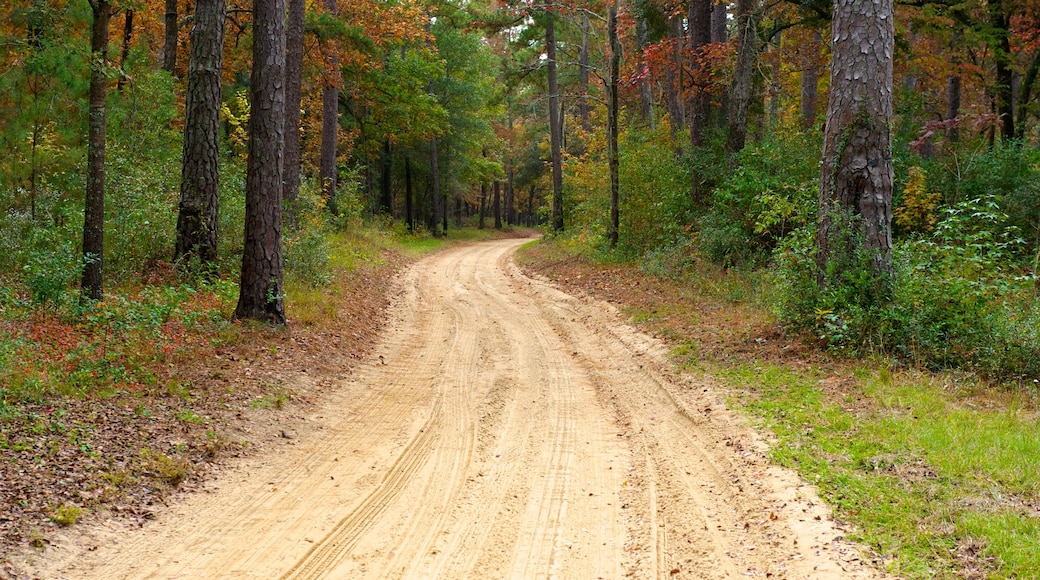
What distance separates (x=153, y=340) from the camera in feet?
26.8

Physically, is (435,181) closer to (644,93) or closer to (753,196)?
(644,93)

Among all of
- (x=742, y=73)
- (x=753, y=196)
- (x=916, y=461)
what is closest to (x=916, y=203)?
(x=753, y=196)

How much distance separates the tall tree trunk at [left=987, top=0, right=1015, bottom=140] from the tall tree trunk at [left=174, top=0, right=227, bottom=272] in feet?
59.1

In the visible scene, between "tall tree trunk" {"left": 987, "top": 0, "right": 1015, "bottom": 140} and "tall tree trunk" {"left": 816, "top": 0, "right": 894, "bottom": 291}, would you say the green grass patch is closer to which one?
"tall tree trunk" {"left": 816, "top": 0, "right": 894, "bottom": 291}

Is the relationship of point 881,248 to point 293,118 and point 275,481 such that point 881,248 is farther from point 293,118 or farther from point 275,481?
point 293,118

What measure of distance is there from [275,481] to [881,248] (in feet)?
23.9

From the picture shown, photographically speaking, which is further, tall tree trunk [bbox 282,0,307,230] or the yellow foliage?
tall tree trunk [bbox 282,0,307,230]

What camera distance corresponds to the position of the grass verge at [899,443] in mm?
4172

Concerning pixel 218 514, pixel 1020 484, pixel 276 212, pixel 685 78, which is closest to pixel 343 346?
pixel 276 212

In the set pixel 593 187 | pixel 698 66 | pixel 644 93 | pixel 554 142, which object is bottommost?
pixel 593 187

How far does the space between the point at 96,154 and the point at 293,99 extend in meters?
8.58

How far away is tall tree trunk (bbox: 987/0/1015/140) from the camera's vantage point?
18.0 meters

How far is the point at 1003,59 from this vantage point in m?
18.7

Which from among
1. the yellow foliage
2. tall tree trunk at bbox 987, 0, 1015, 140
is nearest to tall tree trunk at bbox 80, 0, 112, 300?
the yellow foliage
